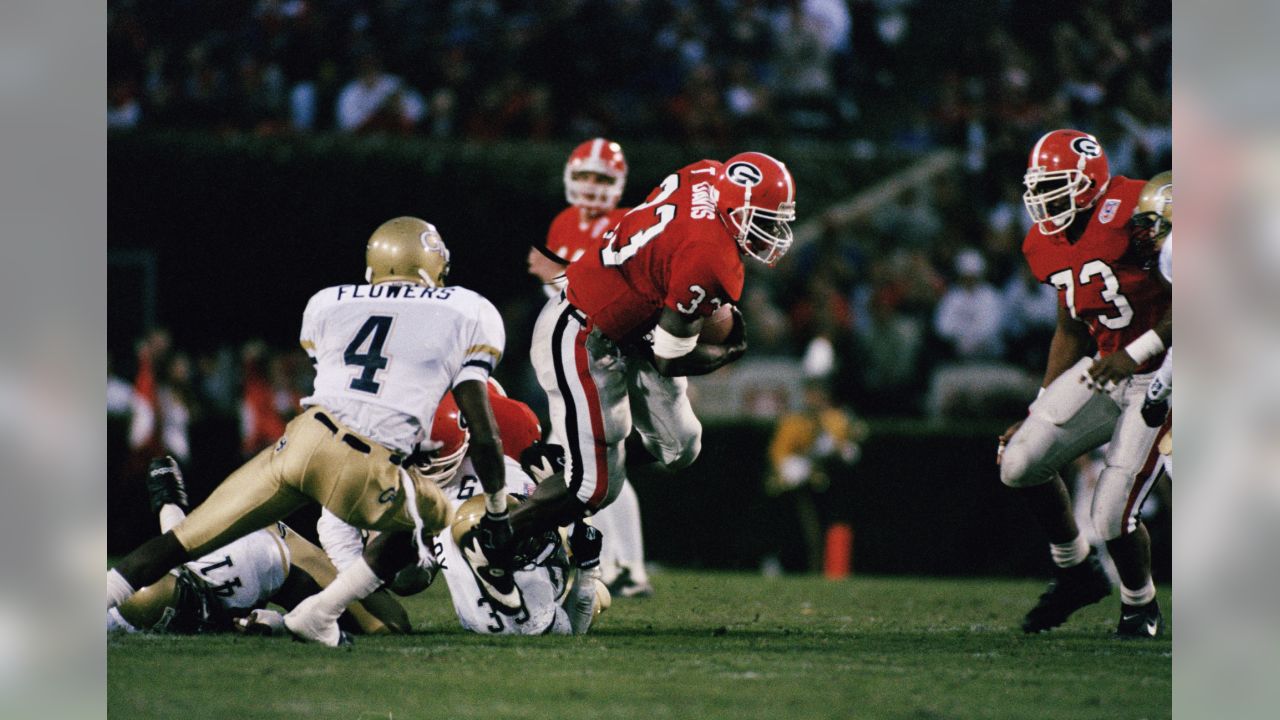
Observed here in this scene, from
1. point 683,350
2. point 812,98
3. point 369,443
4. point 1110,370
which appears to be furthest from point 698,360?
point 812,98

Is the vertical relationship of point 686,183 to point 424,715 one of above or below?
above

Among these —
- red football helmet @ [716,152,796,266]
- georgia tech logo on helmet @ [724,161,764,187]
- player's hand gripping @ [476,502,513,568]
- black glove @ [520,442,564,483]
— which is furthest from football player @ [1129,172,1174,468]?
player's hand gripping @ [476,502,513,568]

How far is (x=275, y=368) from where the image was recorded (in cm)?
856

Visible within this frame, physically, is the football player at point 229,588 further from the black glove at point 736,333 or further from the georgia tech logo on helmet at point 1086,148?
the georgia tech logo on helmet at point 1086,148

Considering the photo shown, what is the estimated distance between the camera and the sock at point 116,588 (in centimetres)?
408

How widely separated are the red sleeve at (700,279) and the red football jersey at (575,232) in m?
2.00

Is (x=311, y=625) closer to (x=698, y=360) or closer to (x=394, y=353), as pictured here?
(x=394, y=353)

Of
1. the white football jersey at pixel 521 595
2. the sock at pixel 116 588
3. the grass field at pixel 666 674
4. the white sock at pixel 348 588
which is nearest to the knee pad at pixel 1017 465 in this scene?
the grass field at pixel 666 674

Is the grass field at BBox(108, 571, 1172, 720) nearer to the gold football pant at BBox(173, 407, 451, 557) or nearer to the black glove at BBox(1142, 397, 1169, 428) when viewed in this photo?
the gold football pant at BBox(173, 407, 451, 557)

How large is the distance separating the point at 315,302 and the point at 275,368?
4320 millimetres

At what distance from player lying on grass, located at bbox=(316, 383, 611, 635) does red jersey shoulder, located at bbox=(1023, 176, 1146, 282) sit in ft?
5.79
